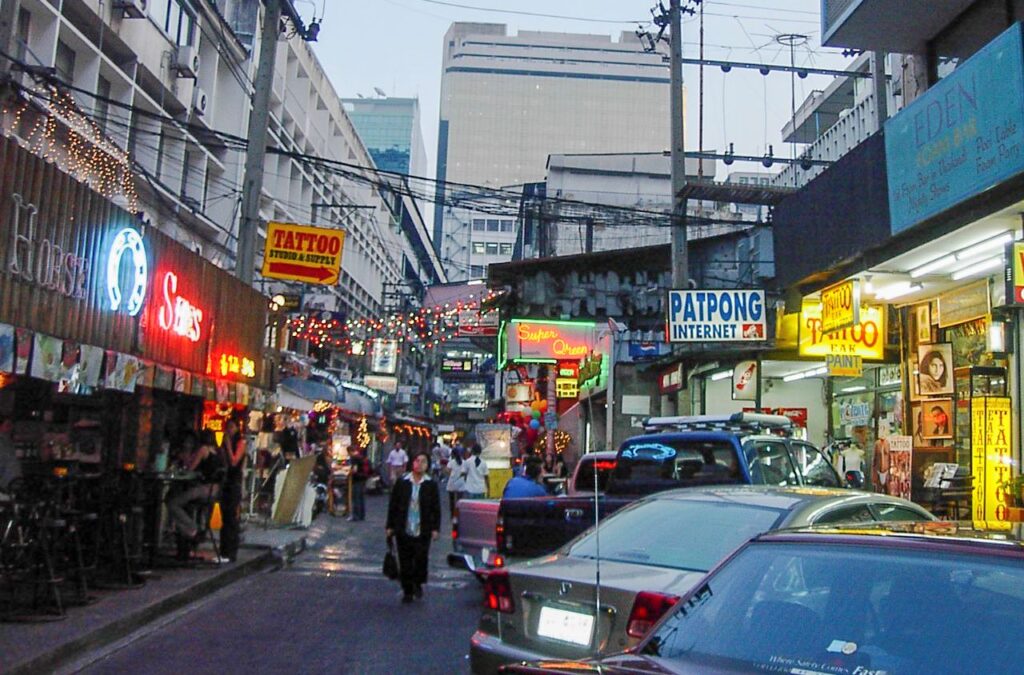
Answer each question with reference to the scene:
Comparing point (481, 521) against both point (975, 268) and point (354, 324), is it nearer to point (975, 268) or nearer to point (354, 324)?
point (975, 268)

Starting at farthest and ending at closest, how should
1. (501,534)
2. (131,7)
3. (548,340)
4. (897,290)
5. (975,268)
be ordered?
(548,340), (131,7), (897,290), (975,268), (501,534)

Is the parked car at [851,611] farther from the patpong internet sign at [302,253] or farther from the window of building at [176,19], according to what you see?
the window of building at [176,19]

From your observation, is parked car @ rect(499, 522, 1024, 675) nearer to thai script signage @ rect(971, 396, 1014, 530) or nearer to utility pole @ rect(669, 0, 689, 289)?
thai script signage @ rect(971, 396, 1014, 530)

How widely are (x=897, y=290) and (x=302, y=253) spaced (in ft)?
32.4

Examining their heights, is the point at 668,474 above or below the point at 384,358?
below

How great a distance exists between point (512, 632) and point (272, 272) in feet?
39.2

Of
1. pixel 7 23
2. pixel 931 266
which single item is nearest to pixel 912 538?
pixel 931 266

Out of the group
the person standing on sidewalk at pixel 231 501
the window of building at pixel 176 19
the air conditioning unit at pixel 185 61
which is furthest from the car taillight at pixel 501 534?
the air conditioning unit at pixel 185 61

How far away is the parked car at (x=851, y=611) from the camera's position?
9.53 feet

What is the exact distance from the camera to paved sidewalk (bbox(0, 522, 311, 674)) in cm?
695

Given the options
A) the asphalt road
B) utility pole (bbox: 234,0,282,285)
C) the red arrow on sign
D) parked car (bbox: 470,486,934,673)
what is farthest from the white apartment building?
parked car (bbox: 470,486,934,673)

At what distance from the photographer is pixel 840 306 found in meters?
14.2

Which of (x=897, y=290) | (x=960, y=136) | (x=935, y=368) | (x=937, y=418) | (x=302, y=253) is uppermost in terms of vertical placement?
(x=960, y=136)

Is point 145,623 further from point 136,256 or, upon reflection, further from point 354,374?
point 354,374
